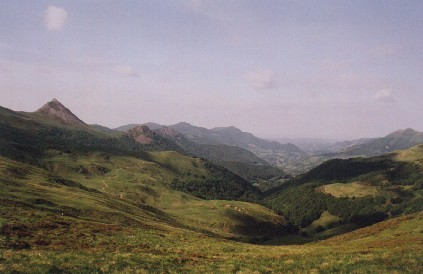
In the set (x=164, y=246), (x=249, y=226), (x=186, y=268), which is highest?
(x=186, y=268)

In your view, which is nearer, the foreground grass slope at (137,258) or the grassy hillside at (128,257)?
the foreground grass slope at (137,258)

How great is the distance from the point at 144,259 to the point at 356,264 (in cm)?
1815

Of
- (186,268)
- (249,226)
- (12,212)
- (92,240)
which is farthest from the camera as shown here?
(249,226)

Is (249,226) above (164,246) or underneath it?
underneath

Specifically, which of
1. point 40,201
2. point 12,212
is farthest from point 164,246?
point 40,201

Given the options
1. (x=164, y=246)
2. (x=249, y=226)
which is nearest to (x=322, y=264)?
(x=164, y=246)

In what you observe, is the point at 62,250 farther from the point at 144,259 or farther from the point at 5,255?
the point at 144,259

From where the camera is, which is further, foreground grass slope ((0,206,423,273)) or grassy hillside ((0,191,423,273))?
grassy hillside ((0,191,423,273))

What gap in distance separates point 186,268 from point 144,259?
4546 millimetres

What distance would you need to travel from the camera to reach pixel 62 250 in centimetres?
3183

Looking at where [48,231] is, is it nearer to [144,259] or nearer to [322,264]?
[144,259]

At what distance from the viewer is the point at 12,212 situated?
4541 cm

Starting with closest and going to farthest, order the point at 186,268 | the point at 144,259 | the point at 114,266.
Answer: the point at 114,266
the point at 186,268
the point at 144,259

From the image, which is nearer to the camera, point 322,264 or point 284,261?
point 322,264
